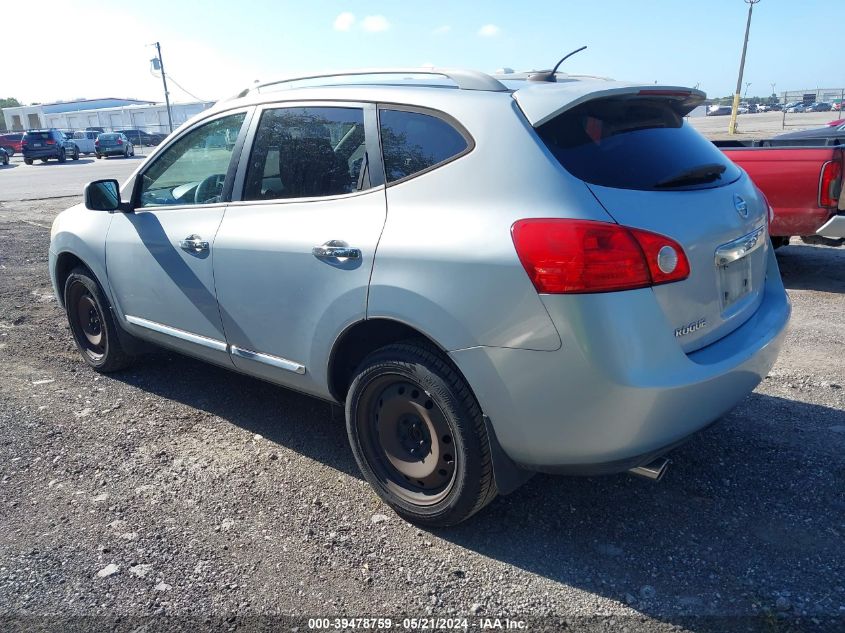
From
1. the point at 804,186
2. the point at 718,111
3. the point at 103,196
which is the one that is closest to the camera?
the point at 103,196

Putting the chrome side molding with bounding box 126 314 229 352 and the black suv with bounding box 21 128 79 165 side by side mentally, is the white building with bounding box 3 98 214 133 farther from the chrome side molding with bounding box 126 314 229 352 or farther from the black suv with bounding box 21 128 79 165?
the chrome side molding with bounding box 126 314 229 352

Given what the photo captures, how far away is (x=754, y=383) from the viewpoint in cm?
297

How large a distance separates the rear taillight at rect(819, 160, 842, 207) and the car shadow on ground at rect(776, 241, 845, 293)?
87cm

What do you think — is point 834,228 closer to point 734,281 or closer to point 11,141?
point 734,281

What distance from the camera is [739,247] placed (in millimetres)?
2939

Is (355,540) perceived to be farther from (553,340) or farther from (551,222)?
(551,222)

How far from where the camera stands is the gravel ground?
2611 mm

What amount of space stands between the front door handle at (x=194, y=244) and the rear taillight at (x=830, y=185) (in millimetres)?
5563

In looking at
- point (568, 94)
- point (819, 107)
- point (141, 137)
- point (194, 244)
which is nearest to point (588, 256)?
point (568, 94)

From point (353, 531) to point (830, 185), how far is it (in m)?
5.63

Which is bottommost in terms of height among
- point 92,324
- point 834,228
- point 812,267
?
point 812,267

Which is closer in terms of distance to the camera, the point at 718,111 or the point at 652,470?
the point at 652,470

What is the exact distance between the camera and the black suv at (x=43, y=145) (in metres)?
36.0

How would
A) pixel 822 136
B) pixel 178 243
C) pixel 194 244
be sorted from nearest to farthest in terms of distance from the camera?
pixel 194 244 → pixel 178 243 → pixel 822 136
